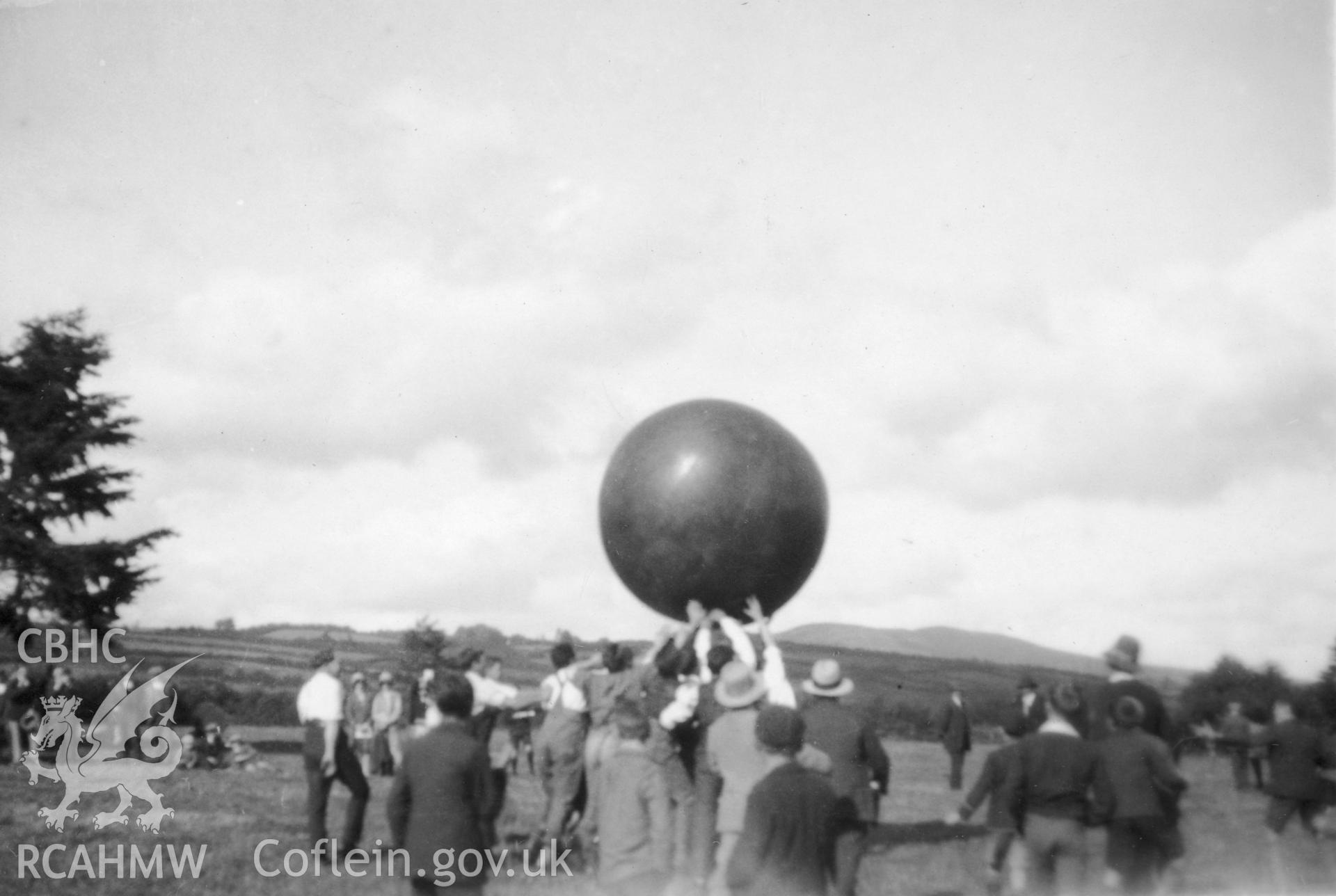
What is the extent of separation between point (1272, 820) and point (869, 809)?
13.1 feet

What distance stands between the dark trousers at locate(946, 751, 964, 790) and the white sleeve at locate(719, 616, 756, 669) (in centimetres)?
852

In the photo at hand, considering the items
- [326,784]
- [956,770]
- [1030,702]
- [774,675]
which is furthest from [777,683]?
[956,770]

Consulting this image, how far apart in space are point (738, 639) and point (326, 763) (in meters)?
3.42

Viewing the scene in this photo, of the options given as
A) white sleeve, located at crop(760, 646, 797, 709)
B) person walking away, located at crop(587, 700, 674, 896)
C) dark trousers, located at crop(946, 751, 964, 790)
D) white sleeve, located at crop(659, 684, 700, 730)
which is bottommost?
dark trousers, located at crop(946, 751, 964, 790)

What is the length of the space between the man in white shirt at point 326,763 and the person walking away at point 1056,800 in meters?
5.20

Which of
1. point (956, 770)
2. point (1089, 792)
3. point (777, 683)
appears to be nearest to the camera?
point (1089, 792)

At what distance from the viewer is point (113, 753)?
1426cm

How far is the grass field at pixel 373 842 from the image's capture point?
797 cm

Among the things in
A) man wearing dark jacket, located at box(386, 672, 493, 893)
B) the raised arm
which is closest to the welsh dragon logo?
man wearing dark jacket, located at box(386, 672, 493, 893)

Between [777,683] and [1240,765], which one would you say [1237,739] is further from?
[777,683]

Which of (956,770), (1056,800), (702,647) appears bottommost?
(956,770)

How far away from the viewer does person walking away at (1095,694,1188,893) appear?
6.42 metres

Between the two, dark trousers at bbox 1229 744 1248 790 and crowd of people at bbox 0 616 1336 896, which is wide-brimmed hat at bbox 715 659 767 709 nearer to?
crowd of people at bbox 0 616 1336 896

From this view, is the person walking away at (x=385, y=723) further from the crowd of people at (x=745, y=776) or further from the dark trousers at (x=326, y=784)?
the dark trousers at (x=326, y=784)
